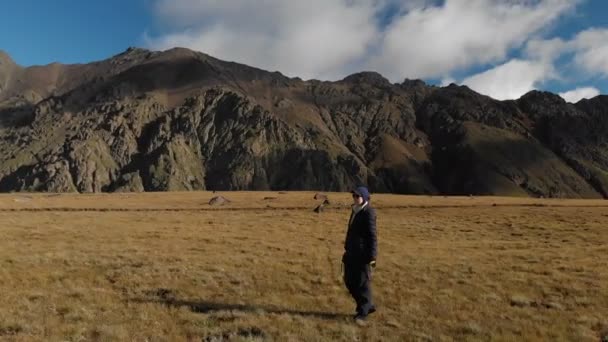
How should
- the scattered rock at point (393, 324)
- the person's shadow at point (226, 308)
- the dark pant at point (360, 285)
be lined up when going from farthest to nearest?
1. the person's shadow at point (226, 308)
2. the dark pant at point (360, 285)
3. the scattered rock at point (393, 324)

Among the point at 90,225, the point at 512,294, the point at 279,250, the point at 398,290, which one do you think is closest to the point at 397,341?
the point at 398,290

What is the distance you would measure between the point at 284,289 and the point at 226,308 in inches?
130

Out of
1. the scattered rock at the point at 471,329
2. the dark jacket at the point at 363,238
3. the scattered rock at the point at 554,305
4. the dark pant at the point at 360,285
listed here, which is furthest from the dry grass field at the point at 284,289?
the dark jacket at the point at 363,238

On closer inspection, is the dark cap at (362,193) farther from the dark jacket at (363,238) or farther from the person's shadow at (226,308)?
the person's shadow at (226,308)

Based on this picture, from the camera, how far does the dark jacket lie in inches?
534

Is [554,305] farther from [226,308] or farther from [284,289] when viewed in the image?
[226,308]

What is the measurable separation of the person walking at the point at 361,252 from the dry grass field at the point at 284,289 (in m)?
0.65

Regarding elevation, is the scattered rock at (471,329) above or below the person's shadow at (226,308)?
above

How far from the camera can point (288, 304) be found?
1541 cm

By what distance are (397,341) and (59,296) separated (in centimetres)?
1075

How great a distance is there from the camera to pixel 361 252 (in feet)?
44.9

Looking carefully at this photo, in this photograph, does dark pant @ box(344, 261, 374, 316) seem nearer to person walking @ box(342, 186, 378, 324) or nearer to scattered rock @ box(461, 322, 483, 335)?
person walking @ box(342, 186, 378, 324)

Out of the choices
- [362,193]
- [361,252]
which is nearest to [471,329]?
[361,252]

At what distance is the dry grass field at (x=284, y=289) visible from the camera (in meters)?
12.4
